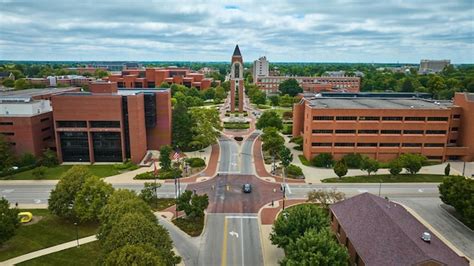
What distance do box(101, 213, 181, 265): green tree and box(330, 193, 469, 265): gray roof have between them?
60.8ft

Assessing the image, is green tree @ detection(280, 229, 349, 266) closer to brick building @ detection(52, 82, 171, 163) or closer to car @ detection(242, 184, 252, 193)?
car @ detection(242, 184, 252, 193)

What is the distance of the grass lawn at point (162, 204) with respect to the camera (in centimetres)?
5228

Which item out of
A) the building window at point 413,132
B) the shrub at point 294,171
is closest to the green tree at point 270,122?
the shrub at point 294,171

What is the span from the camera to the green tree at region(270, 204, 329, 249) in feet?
113

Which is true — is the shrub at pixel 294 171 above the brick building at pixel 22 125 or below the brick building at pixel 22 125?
below

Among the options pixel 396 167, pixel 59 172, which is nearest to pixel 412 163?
pixel 396 167

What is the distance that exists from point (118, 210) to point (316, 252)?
2103cm

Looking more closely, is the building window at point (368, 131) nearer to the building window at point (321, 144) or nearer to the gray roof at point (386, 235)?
the building window at point (321, 144)

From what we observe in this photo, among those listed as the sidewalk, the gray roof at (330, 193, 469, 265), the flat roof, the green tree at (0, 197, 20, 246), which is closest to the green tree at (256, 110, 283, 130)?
the flat roof

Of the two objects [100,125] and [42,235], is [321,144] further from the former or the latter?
[42,235]

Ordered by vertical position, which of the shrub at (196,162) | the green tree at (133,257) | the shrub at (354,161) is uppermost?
the green tree at (133,257)

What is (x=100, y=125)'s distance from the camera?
72.8 meters

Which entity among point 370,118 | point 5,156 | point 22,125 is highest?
point 370,118

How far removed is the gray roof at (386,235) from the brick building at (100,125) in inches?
1939
